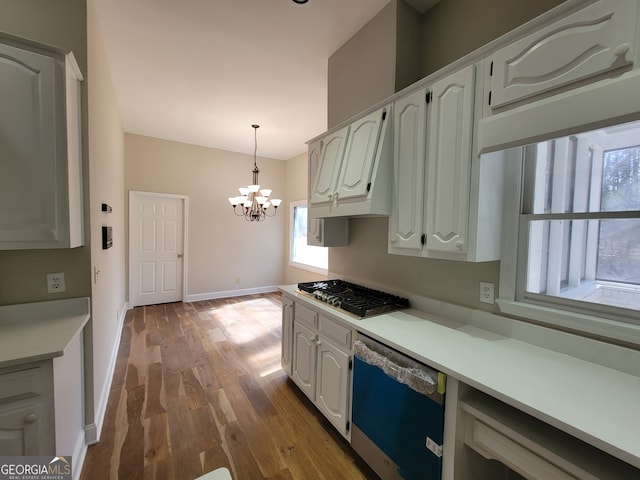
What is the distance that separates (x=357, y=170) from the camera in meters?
1.94

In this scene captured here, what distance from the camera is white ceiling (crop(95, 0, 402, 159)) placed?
2.06 m

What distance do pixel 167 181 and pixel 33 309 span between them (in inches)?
149

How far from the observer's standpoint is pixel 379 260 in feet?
7.68

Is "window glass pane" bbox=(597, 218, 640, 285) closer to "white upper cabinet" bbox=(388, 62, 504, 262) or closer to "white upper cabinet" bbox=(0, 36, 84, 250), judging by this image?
"white upper cabinet" bbox=(388, 62, 504, 262)

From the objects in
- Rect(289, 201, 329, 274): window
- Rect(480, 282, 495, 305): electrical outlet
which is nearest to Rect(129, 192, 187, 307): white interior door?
Rect(289, 201, 329, 274): window

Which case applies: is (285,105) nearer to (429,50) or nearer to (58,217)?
(429,50)

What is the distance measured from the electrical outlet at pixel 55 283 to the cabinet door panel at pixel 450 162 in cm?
225

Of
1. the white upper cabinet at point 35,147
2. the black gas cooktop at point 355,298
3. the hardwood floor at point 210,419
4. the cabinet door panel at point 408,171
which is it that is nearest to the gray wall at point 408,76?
the black gas cooktop at point 355,298

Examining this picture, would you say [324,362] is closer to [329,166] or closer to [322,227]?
[322,227]

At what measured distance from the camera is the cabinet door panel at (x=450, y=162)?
1428mm

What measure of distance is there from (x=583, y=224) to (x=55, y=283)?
298 centimetres

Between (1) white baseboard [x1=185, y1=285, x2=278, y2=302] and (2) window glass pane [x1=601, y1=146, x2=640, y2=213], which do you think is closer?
(2) window glass pane [x1=601, y1=146, x2=640, y2=213]

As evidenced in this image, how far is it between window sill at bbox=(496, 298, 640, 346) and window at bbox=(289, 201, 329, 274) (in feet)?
13.1

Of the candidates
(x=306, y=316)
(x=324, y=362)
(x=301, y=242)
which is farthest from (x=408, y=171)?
(x=301, y=242)
